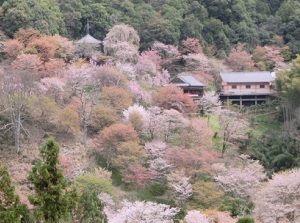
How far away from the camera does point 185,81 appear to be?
105 ft

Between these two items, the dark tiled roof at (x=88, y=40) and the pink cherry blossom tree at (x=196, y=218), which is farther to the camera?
the dark tiled roof at (x=88, y=40)

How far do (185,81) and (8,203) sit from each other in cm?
Result: 2125

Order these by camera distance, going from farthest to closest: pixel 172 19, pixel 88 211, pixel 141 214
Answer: pixel 172 19 < pixel 141 214 < pixel 88 211

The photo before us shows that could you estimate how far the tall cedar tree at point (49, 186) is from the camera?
449 inches

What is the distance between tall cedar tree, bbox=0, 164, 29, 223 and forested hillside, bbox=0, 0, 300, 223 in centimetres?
2

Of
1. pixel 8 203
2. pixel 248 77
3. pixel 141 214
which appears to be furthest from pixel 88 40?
pixel 8 203

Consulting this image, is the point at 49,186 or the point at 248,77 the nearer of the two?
the point at 49,186

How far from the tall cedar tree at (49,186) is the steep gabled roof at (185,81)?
20587 millimetres

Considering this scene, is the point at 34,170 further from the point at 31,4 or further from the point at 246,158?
the point at 31,4

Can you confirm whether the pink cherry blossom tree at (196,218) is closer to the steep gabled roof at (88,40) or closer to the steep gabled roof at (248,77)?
the steep gabled roof at (248,77)

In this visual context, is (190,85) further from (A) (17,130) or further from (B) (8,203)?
(B) (8,203)

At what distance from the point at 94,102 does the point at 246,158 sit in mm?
7776

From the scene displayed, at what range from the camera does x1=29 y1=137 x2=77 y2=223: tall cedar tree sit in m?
11.4

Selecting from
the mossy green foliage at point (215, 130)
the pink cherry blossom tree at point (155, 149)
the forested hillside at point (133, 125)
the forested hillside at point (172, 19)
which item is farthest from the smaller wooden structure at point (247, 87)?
the pink cherry blossom tree at point (155, 149)
